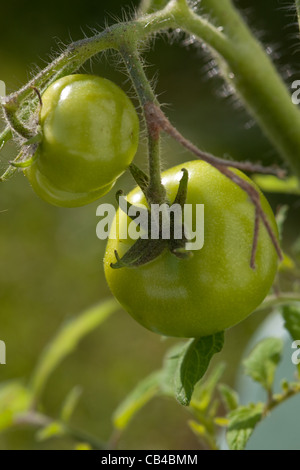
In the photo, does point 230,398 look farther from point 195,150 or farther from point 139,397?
point 195,150

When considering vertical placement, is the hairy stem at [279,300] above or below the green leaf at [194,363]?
below

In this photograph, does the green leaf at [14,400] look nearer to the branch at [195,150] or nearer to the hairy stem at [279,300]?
the hairy stem at [279,300]

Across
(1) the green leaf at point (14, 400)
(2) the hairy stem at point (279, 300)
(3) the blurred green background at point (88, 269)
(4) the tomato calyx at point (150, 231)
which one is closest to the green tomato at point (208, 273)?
(4) the tomato calyx at point (150, 231)

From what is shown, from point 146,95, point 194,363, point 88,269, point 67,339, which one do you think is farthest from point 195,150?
point 88,269

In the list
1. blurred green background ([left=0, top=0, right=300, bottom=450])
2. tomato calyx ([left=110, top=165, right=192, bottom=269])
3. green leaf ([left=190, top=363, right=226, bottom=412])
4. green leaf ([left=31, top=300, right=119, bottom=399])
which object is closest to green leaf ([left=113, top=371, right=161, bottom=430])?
green leaf ([left=190, top=363, right=226, bottom=412])

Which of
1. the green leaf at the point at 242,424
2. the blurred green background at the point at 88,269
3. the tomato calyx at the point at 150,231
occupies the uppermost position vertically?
the tomato calyx at the point at 150,231
